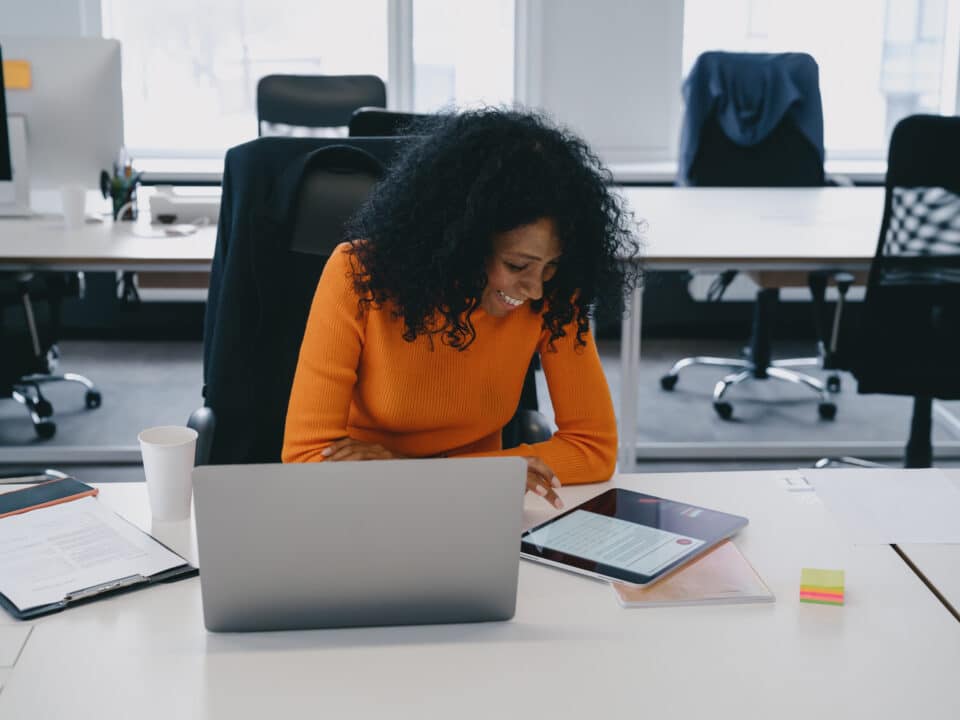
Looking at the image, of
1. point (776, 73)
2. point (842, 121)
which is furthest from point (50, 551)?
point (842, 121)

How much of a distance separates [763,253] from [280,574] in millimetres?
2106

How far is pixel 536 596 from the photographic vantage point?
1.24 m

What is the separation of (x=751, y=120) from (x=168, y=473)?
3116mm

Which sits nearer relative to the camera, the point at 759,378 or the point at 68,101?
the point at 68,101

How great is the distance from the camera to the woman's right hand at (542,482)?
1.46m

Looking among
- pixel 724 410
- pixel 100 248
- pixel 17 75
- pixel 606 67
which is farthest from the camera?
pixel 606 67

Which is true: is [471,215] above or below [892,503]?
above

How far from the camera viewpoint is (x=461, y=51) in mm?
4906

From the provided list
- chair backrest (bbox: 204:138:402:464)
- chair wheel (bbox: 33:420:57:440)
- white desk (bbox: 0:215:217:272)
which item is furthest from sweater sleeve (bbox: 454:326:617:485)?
chair wheel (bbox: 33:420:57:440)

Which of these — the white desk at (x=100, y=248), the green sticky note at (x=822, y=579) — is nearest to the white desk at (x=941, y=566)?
the green sticky note at (x=822, y=579)

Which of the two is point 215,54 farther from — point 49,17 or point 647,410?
point 647,410

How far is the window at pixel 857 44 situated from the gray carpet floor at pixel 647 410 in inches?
55.0

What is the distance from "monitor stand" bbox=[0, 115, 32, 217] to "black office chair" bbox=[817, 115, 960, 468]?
2.36 m

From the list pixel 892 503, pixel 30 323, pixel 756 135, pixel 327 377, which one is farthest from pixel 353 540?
pixel 756 135
